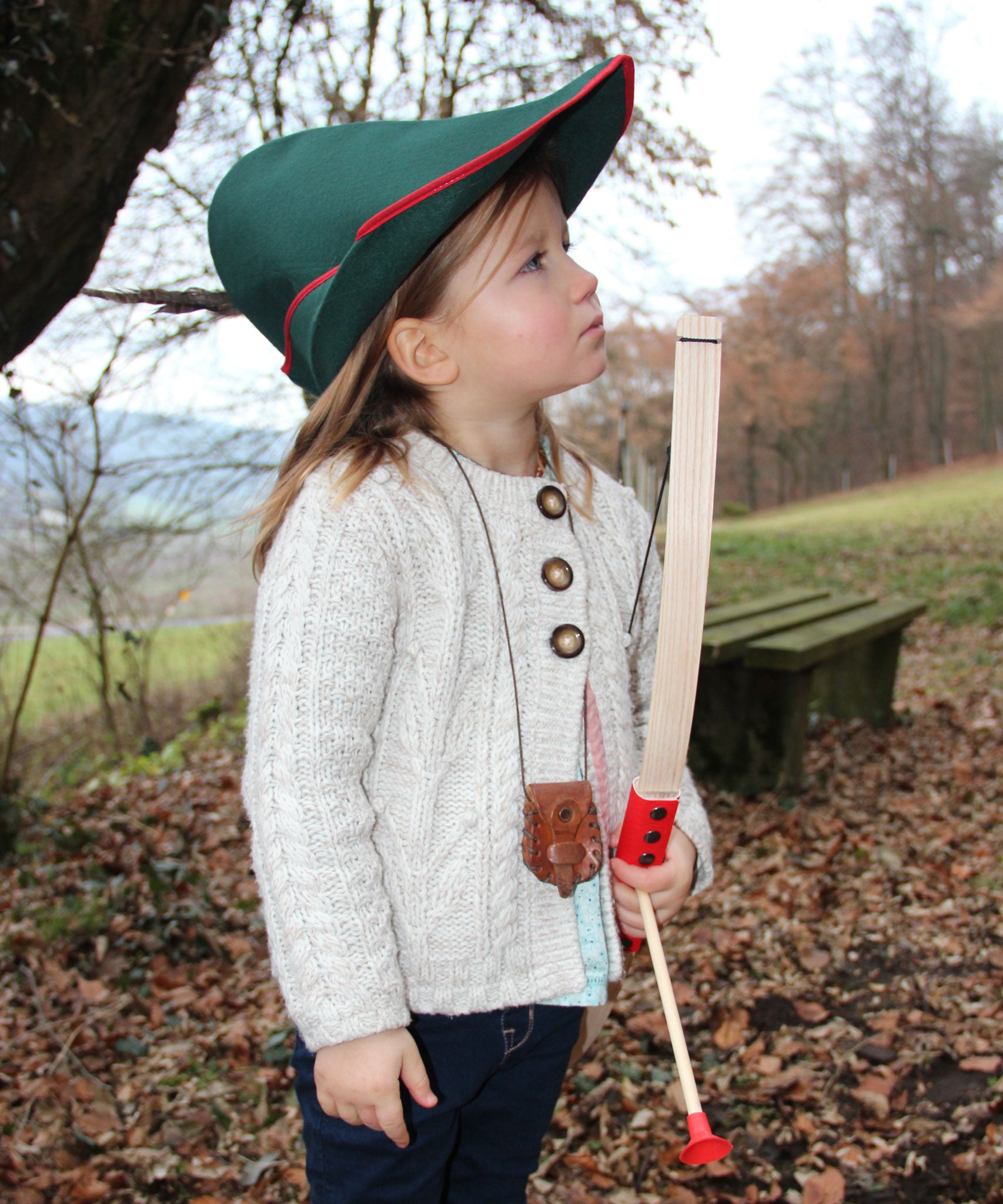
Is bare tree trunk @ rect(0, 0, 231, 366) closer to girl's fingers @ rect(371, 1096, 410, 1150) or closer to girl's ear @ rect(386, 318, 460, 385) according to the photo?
girl's ear @ rect(386, 318, 460, 385)

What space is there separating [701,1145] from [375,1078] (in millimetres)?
376

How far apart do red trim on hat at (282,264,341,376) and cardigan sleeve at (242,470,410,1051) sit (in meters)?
0.29

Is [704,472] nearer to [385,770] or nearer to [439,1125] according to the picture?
[385,770]

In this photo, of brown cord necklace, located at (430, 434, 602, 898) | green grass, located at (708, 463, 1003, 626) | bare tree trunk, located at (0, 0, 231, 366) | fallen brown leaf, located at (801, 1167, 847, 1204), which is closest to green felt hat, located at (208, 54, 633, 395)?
brown cord necklace, located at (430, 434, 602, 898)

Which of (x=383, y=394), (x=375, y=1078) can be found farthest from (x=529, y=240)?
(x=375, y=1078)

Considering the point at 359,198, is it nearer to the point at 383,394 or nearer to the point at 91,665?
the point at 383,394

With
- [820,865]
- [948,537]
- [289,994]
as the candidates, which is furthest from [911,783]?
[948,537]

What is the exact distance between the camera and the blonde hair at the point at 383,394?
4.12 ft

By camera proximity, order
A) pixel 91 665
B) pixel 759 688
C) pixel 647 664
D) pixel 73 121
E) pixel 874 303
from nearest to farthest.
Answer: pixel 647 664 < pixel 73 121 < pixel 759 688 < pixel 91 665 < pixel 874 303

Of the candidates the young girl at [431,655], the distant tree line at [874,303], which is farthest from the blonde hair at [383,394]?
the distant tree line at [874,303]

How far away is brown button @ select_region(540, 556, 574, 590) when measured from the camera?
1.31 m

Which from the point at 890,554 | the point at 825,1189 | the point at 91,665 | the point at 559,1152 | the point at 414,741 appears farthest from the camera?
the point at 890,554

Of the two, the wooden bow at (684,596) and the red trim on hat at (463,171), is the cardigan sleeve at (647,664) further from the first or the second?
the red trim on hat at (463,171)

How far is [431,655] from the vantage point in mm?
1215
